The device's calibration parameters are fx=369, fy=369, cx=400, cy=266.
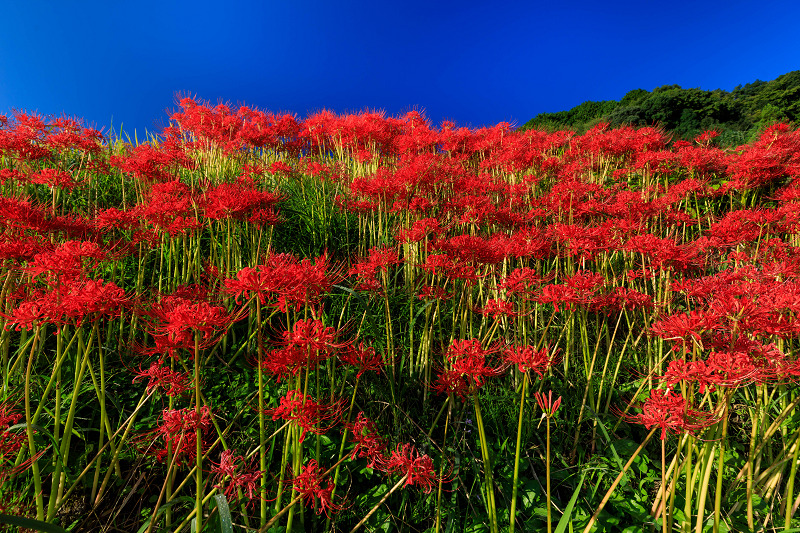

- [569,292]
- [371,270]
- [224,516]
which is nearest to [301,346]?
[224,516]

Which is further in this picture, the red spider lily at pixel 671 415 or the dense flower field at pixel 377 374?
the dense flower field at pixel 377 374

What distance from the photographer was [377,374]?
2.74 m

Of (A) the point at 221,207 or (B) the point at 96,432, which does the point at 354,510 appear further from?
(A) the point at 221,207

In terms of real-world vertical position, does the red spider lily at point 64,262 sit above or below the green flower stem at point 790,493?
above

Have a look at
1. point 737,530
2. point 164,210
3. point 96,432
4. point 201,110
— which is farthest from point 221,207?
point 201,110

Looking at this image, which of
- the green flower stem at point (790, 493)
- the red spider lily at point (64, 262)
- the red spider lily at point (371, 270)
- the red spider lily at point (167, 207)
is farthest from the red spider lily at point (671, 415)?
the red spider lily at point (167, 207)

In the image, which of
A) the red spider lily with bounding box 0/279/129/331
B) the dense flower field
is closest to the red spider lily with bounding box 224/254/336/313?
the dense flower field

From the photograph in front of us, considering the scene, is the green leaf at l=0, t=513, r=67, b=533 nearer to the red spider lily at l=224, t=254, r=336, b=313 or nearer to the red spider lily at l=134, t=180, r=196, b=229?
the red spider lily at l=224, t=254, r=336, b=313

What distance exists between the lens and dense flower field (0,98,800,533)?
1.52 meters

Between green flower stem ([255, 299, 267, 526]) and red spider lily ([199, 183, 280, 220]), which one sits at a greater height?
red spider lily ([199, 183, 280, 220])

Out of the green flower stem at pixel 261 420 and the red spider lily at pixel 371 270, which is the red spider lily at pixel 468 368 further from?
the red spider lily at pixel 371 270

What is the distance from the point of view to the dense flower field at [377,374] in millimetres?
1517

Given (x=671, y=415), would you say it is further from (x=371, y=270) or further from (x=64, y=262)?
(x=64, y=262)

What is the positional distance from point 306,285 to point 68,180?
10.9 ft
